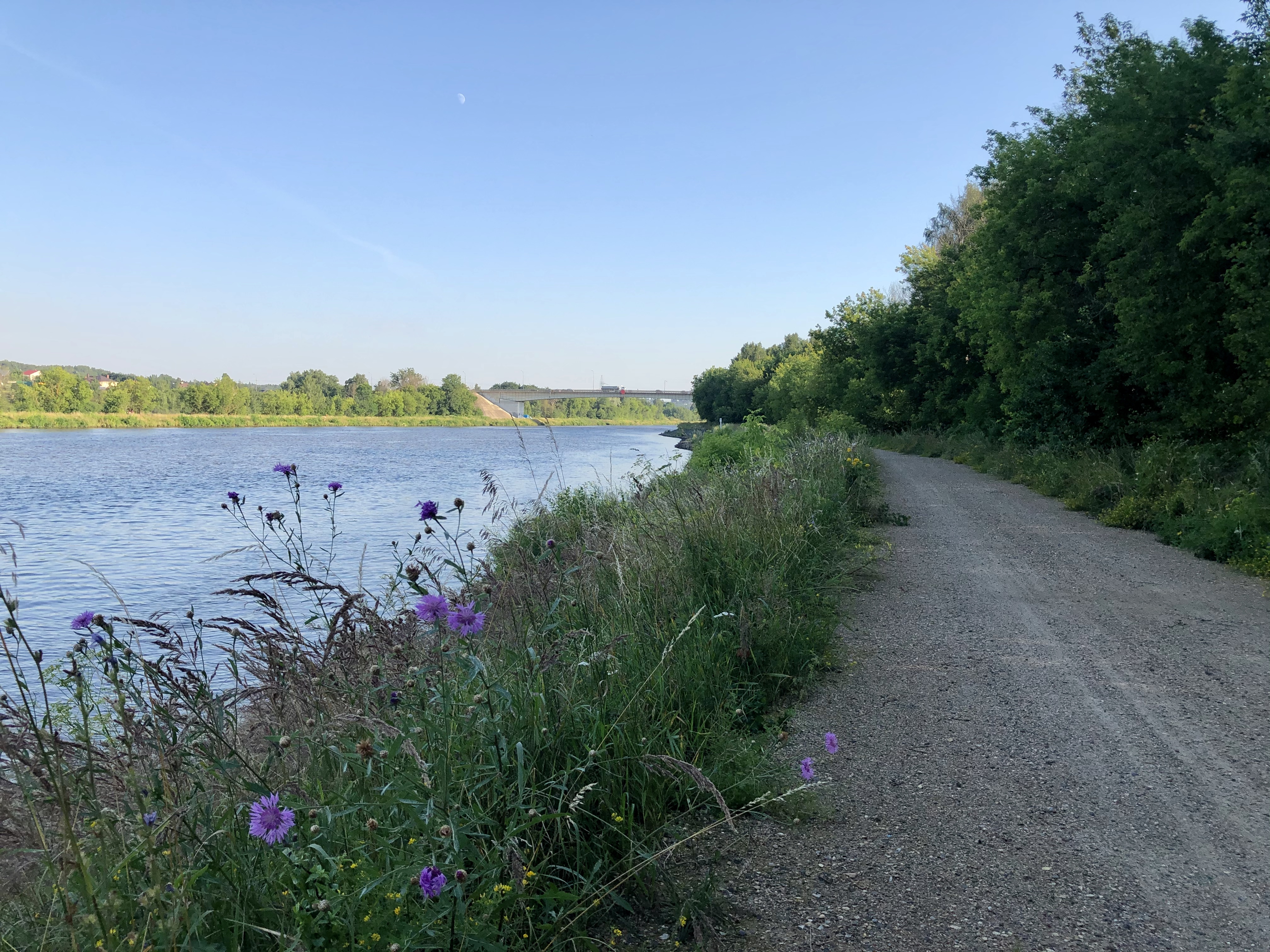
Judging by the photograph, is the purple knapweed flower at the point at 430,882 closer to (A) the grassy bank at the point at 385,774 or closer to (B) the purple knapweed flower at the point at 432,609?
(A) the grassy bank at the point at 385,774

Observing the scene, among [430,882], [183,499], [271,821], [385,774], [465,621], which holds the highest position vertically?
[465,621]

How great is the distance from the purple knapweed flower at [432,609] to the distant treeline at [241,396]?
314 ft

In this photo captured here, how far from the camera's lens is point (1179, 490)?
35.8 feet

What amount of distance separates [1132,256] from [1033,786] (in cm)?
1360

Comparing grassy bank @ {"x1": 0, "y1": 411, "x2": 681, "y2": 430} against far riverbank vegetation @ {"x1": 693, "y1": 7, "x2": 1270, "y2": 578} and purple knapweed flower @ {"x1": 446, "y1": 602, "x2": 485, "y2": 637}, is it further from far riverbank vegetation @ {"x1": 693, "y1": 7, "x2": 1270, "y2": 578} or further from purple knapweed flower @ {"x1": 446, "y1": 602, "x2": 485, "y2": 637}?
purple knapweed flower @ {"x1": 446, "y1": 602, "x2": 485, "y2": 637}

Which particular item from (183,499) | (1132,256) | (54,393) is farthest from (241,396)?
(1132,256)

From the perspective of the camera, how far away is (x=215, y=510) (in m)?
20.6

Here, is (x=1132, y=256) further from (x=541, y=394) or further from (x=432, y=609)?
(x=541, y=394)

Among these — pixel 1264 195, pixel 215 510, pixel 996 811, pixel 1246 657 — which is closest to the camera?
pixel 996 811

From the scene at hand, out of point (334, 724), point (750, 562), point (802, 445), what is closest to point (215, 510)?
point (802, 445)

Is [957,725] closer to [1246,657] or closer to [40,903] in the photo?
[1246,657]

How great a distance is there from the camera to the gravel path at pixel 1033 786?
2.71m

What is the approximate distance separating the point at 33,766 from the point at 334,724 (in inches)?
31.6

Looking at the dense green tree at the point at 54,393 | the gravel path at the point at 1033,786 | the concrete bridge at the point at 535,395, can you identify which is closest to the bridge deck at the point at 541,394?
the concrete bridge at the point at 535,395
